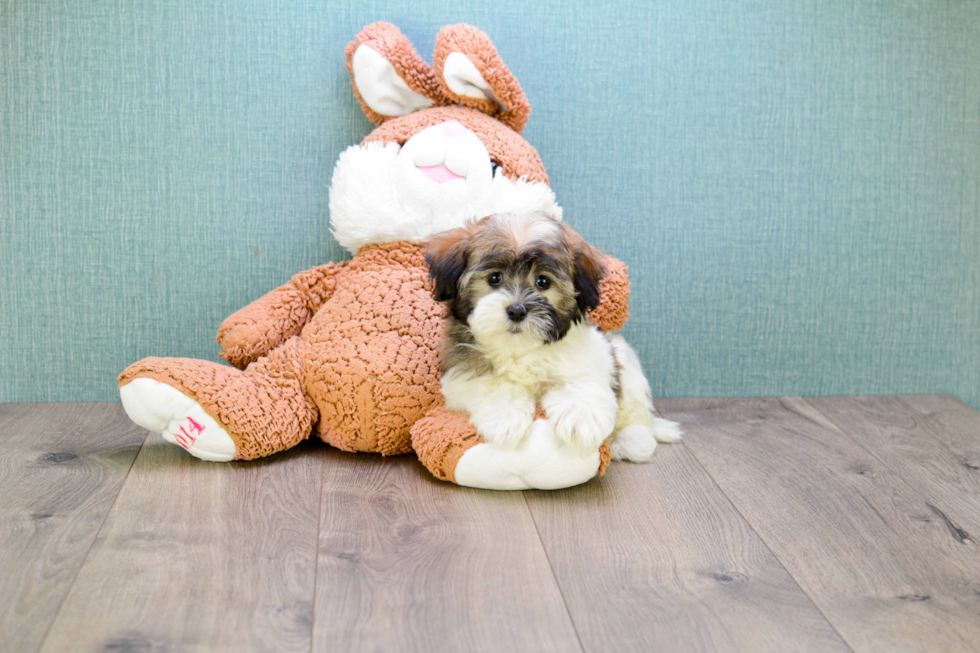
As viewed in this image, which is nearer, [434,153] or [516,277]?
[516,277]

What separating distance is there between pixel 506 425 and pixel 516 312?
0.25m

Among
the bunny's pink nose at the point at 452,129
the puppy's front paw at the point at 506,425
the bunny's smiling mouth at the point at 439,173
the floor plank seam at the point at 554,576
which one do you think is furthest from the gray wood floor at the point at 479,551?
the bunny's pink nose at the point at 452,129

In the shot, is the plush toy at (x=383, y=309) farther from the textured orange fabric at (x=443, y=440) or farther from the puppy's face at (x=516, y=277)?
the puppy's face at (x=516, y=277)

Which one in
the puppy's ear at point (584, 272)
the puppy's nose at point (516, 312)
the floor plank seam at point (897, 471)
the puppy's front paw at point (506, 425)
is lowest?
the floor plank seam at point (897, 471)

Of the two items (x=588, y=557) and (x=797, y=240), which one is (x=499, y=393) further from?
(x=797, y=240)

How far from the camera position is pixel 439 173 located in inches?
78.4

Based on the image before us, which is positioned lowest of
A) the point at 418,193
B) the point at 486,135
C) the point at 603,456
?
the point at 603,456

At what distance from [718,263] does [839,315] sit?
41 centimetres

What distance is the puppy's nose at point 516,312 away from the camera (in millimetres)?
1594

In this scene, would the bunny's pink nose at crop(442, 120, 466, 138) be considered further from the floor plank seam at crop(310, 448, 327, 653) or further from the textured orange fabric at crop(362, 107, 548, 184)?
the floor plank seam at crop(310, 448, 327, 653)

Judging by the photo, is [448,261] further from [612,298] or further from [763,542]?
[763,542]

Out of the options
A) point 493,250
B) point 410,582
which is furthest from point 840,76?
point 410,582

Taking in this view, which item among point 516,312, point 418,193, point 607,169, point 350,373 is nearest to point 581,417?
point 516,312

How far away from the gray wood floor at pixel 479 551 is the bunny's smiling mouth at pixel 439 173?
66cm
